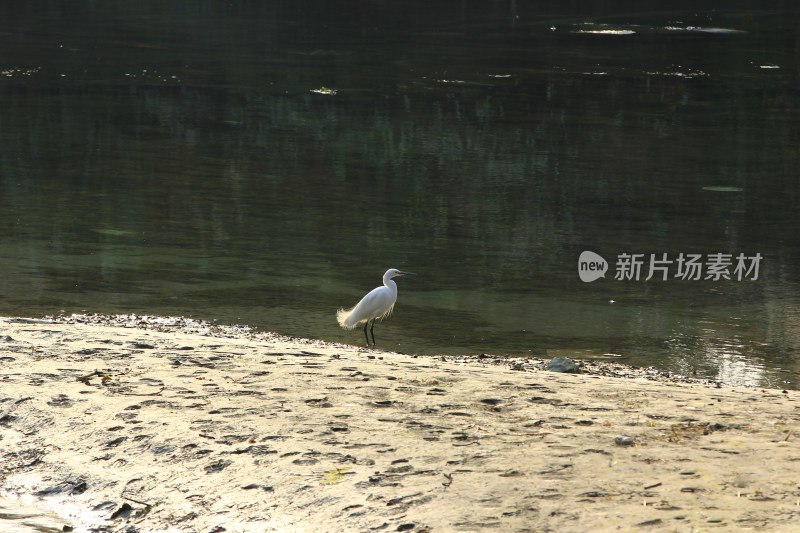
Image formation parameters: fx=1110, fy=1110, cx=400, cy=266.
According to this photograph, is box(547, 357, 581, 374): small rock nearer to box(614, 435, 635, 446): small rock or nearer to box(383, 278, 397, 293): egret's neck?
box(383, 278, 397, 293): egret's neck

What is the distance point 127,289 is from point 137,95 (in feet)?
54.2

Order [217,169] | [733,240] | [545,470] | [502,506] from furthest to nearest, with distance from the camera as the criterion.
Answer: [217,169] < [733,240] < [545,470] < [502,506]

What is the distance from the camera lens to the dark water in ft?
38.9

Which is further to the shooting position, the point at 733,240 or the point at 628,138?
the point at 628,138

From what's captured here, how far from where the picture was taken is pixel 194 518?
19.4 ft

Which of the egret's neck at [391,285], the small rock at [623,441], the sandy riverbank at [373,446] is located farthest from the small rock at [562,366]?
the small rock at [623,441]

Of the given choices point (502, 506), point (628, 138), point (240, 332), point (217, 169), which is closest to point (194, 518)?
point (502, 506)

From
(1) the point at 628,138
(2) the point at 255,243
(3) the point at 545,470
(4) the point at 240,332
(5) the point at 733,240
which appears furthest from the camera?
(1) the point at 628,138

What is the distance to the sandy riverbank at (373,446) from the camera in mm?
5621

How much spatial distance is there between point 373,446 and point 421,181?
1355cm

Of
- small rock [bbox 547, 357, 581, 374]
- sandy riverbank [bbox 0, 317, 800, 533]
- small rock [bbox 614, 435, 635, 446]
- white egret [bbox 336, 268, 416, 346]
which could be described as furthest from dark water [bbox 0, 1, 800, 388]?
small rock [bbox 614, 435, 635, 446]

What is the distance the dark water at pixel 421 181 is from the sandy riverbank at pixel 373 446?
2.74 metres

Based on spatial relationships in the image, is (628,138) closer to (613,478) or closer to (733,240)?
(733,240)

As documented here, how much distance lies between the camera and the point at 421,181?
19.7 m
